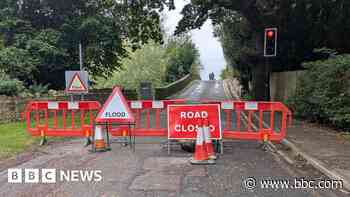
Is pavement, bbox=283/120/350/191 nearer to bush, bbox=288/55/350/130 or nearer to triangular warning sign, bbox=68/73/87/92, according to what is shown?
bush, bbox=288/55/350/130

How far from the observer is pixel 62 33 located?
16.8 m

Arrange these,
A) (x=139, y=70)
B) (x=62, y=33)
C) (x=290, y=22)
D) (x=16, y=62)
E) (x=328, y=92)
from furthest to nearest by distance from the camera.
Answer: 1. (x=139, y=70)
2. (x=62, y=33)
3. (x=290, y=22)
4. (x=16, y=62)
5. (x=328, y=92)

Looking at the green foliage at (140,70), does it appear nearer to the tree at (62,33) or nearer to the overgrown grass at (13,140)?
the tree at (62,33)

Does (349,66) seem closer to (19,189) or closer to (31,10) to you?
(19,189)

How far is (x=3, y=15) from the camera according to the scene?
15.9 metres

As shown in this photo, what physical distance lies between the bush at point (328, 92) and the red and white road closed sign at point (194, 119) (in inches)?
178

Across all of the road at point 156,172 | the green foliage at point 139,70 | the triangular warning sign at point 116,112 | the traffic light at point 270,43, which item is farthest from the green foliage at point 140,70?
the road at point 156,172

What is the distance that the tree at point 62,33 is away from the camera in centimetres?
1529

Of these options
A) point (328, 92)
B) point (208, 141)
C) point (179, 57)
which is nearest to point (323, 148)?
point (208, 141)

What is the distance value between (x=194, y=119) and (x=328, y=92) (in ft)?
17.6

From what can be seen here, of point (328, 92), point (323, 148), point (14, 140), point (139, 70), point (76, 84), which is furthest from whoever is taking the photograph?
point (139, 70)

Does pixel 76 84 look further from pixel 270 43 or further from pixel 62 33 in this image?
pixel 270 43

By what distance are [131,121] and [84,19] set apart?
11232 mm

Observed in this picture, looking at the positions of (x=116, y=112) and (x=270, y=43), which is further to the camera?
(x=270, y=43)
